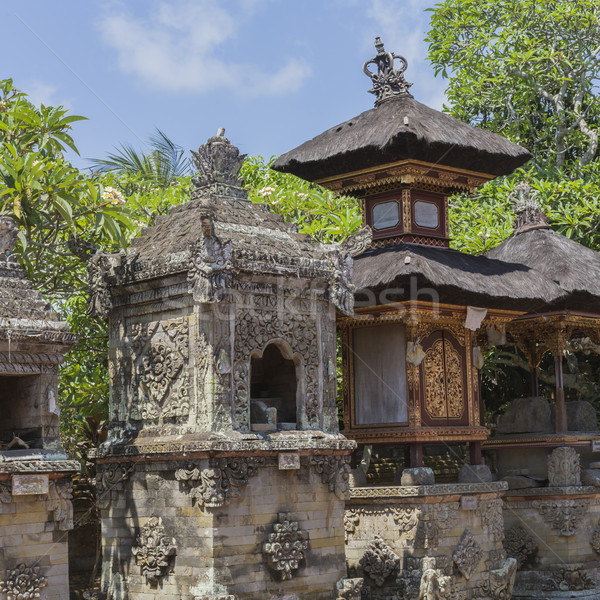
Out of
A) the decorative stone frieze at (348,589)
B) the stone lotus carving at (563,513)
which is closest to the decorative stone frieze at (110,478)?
the decorative stone frieze at (348,589)

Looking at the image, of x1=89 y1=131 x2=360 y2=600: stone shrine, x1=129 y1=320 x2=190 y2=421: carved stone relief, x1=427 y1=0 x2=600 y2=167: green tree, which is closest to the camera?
x1=89 y1=131 x2=360 y2=600: stone shrine

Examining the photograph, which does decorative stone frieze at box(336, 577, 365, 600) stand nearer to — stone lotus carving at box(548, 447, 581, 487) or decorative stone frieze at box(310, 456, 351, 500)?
decorative stone frieze at box(310, 456, 351, 500)

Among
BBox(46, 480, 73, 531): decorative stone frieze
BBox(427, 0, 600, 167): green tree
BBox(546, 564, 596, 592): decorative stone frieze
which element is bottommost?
BBox(546, 564, 596, 592): decorative stone frieze

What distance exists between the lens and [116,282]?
16328 mm

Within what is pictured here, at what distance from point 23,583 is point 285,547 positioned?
3833mm

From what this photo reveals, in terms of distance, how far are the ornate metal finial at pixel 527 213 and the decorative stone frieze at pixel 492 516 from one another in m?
6.55

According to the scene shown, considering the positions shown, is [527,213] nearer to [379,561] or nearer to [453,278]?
[453,278]

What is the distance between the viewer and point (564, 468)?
68.8ft

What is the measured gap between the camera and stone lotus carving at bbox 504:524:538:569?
828 inches

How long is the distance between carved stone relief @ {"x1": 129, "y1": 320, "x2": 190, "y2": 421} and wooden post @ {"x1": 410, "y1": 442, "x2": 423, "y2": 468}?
15.8 ft

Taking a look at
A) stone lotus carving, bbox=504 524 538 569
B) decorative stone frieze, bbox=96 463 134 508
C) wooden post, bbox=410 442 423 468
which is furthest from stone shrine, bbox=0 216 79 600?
stone lotus carving, bbox=504 524 538 569

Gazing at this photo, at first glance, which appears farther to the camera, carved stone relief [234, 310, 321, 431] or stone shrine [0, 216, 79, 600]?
carved stone relief [234, 310, 321, 431]

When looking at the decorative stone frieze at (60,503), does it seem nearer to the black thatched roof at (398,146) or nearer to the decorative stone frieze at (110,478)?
the decorative stone frieze at (110,478)

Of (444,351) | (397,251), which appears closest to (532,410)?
(444,351)
